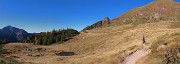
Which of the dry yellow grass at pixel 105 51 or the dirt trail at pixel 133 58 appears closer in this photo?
the dirt trail at pixel 133 58

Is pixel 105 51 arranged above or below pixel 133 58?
below

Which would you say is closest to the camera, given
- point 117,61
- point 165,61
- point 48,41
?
point 165,61

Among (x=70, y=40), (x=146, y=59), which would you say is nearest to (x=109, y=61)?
(x=146, y=59)

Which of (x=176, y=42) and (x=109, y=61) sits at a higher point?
(x=176, y=42)

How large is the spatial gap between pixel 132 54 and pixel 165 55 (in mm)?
14211

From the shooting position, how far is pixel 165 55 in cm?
4331

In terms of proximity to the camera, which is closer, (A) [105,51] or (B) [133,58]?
(B) [133,58]

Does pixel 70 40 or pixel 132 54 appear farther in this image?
pixel 70 40

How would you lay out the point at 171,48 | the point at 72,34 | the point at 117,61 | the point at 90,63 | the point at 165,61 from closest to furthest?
the point at 165,61, the point at 171,48, the point at 117,61, the point at 90,63, the point at 72,34

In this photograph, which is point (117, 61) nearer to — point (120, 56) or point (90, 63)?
point (120, 56)

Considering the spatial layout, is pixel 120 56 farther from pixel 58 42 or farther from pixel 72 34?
pixel 72 34

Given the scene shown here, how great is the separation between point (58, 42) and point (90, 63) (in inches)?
4521

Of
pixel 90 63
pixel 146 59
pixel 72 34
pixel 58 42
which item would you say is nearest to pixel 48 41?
pixel 58 42

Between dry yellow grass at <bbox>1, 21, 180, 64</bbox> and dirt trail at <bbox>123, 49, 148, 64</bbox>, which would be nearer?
dirt trail at <bbox>123, 49, 148, 64</bbox>
